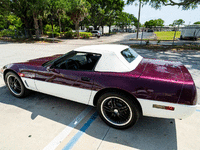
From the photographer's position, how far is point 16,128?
2.50m

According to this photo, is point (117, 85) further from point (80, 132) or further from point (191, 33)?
point (191, 33)

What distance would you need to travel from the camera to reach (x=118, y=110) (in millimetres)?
2383

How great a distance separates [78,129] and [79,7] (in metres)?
23.6

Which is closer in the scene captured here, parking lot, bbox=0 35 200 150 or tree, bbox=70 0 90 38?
parking lot, bbox=0 35 200 150

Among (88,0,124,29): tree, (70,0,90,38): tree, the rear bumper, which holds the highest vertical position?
(88,0,124,29): tree

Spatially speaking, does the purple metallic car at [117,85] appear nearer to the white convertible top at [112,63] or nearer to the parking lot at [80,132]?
the white convertible top at [112,63]

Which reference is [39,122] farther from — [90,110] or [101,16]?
[101,16]

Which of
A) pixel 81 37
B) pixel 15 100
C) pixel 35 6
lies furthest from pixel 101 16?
pixel 15 100

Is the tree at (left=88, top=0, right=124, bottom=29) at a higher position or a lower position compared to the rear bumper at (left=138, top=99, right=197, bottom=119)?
higher

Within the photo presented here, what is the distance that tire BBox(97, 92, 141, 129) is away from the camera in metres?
2.20

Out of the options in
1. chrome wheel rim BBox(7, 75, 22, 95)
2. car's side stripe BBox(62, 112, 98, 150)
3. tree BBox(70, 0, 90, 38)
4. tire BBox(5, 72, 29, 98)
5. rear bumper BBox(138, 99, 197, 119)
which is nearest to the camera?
rear bumper BBox(138, 99, 197, 119)

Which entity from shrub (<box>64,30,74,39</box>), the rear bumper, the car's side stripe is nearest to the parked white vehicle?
shrub (<box>64,30,74,39</box>)

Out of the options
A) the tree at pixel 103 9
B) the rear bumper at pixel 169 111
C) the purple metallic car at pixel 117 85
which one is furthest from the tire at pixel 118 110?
the tree at pixel 103 9

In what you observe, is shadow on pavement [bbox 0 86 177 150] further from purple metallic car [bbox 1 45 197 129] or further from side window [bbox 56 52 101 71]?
side window [bbox 56 52 101 71]
